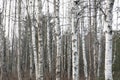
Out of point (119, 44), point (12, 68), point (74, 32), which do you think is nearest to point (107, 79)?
point (74, 32)

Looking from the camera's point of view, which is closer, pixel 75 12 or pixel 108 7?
pixel 108 7

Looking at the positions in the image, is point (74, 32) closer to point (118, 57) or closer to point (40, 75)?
point (40, 75)

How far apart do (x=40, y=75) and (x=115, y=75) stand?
9.78m

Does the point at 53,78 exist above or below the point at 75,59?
below

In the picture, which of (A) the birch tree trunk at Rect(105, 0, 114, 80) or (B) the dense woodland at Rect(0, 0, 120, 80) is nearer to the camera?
(A) the birch tree trunk at Rect(105, 0, 114, 80)

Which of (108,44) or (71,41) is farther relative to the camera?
(71,41)

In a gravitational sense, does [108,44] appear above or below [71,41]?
above

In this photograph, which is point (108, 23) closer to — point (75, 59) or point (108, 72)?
point (108, 72)

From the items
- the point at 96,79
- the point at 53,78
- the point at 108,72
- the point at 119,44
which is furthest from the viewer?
the point at 119,44

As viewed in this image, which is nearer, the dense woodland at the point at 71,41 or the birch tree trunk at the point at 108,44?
the birch tree trunk at the point at 108,44

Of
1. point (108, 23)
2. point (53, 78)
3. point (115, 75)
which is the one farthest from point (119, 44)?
point (108, 23)

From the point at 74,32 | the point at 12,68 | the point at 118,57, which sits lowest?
the point at 12,68

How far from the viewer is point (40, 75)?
866cm

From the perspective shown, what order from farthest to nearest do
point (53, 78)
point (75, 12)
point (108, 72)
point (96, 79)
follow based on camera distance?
point (53, 78) → point (96, 79) → point (75, 12) → point (108, 72)
